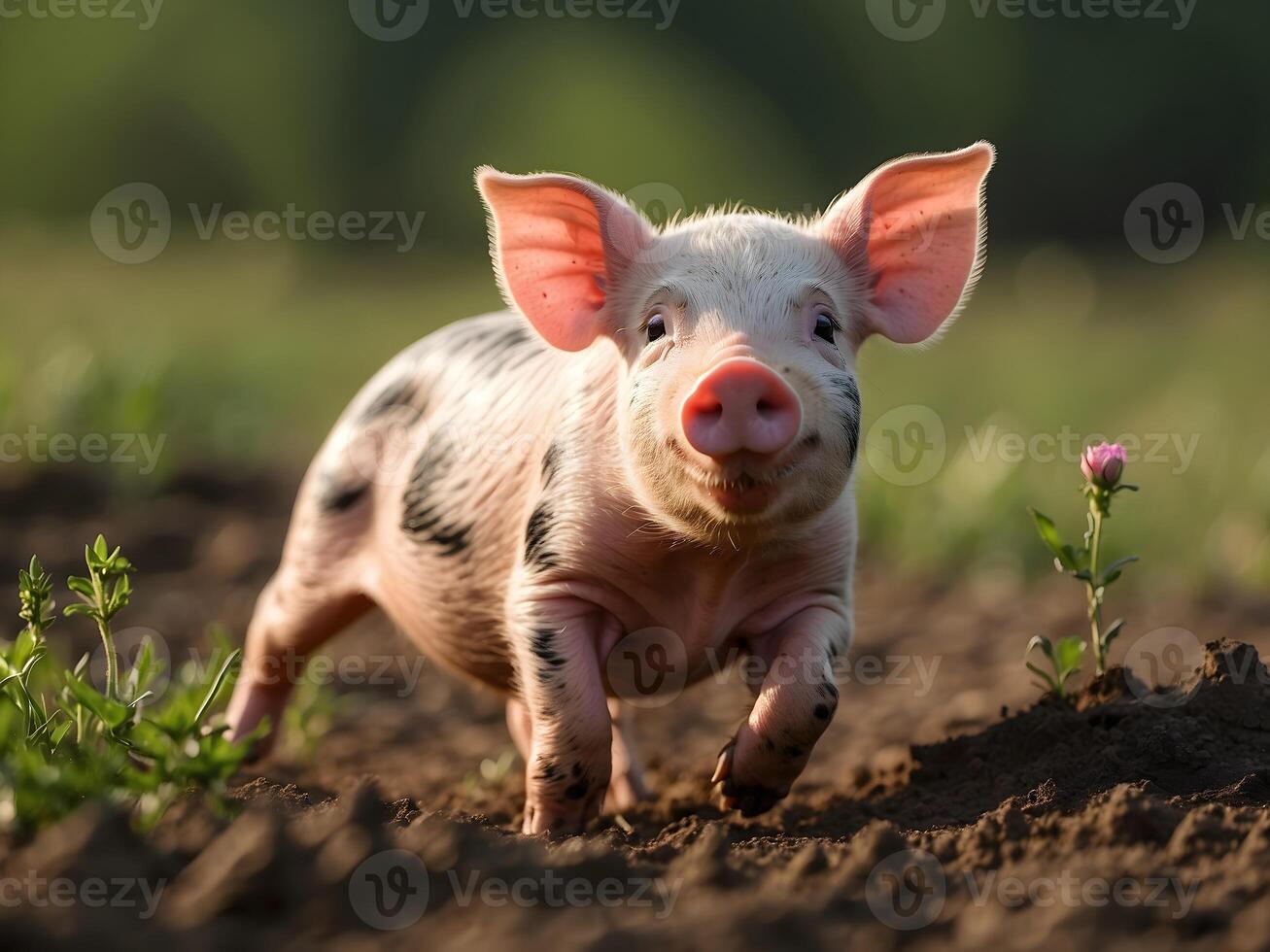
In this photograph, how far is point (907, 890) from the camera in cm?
257

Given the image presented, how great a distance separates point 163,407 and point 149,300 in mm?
5562

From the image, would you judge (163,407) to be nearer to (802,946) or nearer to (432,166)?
(802,946)

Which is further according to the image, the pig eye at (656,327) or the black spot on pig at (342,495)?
the black spot on pig at (342,495)

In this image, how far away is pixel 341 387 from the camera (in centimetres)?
1066

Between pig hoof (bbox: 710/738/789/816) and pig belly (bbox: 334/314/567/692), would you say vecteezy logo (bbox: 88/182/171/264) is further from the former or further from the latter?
pig hoof (bbox: 710/738/789/816)

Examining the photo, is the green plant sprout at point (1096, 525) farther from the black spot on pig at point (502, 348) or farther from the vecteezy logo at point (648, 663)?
the black spot on pig at point (502, 348)

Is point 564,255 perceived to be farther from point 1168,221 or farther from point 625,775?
point 1168,221

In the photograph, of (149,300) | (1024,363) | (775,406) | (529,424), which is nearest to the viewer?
(775,406)

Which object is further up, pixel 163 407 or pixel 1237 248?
pixel 1237 248

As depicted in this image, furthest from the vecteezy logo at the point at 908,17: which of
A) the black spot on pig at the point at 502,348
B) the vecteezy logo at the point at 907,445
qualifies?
the black spot on pig at the point at 502,348

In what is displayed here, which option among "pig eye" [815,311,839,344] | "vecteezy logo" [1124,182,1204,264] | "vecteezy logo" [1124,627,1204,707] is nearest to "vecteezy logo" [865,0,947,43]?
"vecteezy logo" [1124,182,1204,264]

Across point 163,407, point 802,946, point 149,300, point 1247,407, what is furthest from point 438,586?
point 149,300

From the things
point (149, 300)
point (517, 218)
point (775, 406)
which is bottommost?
point (775, 406)

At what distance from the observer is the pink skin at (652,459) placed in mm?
3389
